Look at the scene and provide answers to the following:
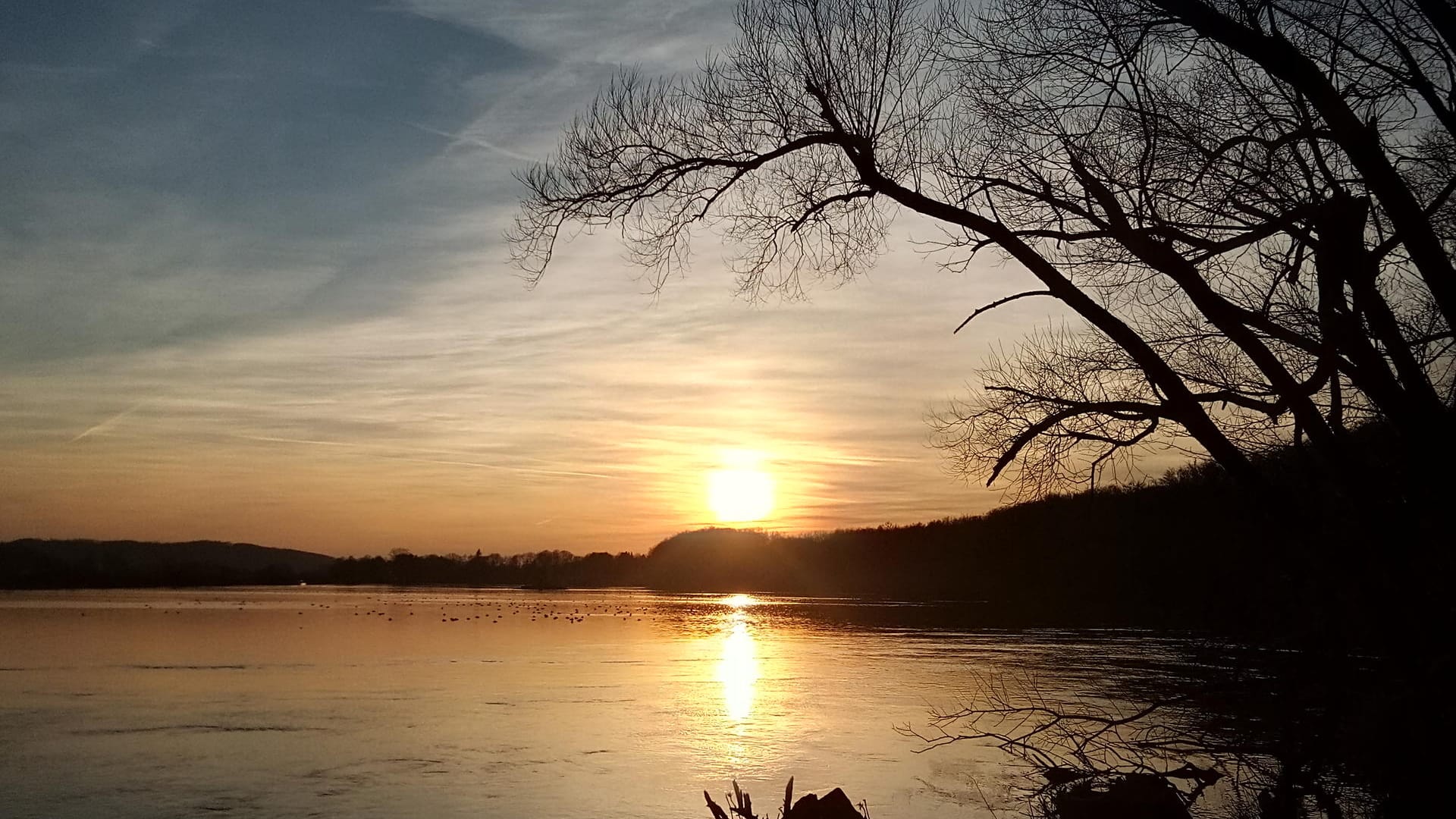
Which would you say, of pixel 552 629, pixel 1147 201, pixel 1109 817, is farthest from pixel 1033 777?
pixel 552 629

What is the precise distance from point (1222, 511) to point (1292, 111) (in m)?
4.04

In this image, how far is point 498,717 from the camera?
18.6 meters

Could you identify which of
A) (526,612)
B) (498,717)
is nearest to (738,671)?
(498,717)

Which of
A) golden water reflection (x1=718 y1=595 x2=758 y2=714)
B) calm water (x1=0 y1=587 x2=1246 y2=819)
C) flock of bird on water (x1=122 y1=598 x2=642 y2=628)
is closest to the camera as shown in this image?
calm water (x1=0 y1=587 x2=1246 y2=819)

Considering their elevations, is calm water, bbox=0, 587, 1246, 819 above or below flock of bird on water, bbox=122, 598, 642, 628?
below

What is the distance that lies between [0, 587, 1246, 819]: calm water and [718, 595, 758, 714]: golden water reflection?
0.12m

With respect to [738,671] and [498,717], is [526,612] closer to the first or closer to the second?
[738,671]

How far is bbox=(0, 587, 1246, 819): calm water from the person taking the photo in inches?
486

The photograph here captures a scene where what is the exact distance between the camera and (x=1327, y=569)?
314 inches

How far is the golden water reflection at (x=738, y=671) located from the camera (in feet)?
65.7

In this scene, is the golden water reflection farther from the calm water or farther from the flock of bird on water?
the flock of bird on water

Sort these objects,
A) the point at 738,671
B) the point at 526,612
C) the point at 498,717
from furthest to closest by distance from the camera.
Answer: the point at 526,612 → the point at 738,671 → the point at 498,717

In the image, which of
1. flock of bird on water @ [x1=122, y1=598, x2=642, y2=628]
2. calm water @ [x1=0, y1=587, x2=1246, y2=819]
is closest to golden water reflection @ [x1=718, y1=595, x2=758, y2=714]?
calm water @ [x1=0, y1=587, x2=1246, y2=819]

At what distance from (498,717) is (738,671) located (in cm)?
971
